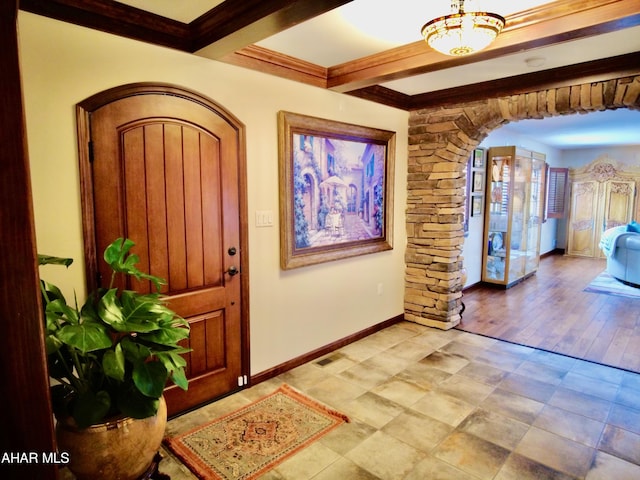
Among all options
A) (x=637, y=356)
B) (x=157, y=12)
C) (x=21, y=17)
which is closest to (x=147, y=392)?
(x=21, y=17)

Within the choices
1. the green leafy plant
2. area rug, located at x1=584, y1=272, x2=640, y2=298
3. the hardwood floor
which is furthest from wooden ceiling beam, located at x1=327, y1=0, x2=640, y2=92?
area rug, located at x1=584, y1=272, x2=640, y2=298

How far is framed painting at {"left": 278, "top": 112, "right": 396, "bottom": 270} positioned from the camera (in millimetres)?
3055

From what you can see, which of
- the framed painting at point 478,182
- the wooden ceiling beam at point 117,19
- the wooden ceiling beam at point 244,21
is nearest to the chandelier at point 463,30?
the wooden ceiling beam at point 244,21

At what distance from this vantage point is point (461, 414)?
257 centimetres

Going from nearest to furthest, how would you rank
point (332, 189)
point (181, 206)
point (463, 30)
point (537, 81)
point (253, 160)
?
point (463, 30), point (181, 206), point (253, 160), point (537, 81), point (332, 189)

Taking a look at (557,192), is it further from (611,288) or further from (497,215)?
(497,215)

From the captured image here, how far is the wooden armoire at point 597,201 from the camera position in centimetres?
809

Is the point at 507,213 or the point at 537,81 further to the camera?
the point at 507,213

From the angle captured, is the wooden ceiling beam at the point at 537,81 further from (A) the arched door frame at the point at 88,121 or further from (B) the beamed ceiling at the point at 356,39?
(A) the arched door frame at the point at 88,121

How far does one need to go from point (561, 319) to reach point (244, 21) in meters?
4.56

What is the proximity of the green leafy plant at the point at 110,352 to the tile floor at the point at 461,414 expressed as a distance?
27.2 inches

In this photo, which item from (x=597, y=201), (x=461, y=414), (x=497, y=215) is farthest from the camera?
(x=597, y=201)

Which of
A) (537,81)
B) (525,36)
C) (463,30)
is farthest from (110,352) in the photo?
(537,81)

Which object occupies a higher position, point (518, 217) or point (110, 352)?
point (518, 217)
